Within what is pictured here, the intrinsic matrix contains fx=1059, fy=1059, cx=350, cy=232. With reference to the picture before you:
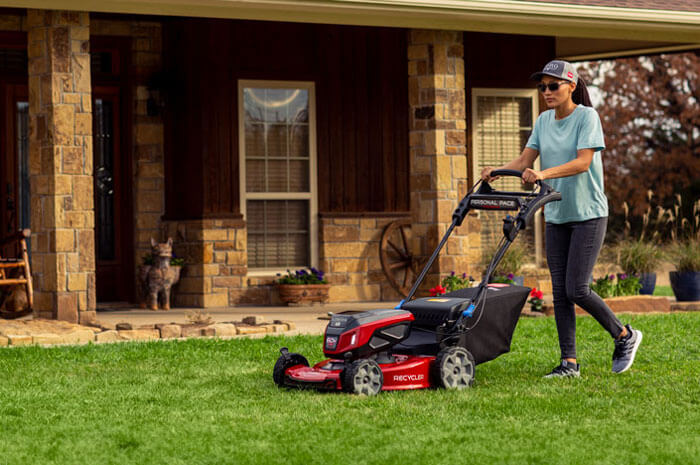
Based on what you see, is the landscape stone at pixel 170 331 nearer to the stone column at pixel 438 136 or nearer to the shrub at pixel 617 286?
the stone column at pixel 438 136

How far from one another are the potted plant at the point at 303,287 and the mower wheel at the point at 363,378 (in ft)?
20.9

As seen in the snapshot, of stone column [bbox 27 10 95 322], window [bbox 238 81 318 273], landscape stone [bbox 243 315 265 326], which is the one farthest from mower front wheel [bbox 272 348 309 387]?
window [bbox 238 81 318 273]

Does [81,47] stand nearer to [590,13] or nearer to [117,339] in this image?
[117,339]

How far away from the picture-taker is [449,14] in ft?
32.8

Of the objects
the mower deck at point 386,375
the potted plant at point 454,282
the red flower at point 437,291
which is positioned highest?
the potted plant at point 454,282

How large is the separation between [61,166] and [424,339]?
4745mm

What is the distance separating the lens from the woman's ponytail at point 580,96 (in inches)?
247

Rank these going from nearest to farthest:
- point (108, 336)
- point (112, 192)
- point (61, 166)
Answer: point (108, 336) → point (61, 166) → point (112, 192)

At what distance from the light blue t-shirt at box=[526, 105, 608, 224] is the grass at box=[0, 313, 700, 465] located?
0.97 metres

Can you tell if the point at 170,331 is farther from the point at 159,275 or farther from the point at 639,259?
the point at 639,259

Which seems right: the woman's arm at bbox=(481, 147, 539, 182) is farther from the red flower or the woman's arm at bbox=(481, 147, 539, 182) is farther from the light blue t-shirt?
the red flower

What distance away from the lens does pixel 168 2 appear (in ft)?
29.9

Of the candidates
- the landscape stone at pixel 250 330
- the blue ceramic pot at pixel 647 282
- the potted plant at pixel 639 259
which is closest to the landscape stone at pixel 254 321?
the landscape stone at pixel 250 330

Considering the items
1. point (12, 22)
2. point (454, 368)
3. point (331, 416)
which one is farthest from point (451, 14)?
point (331, 416)
